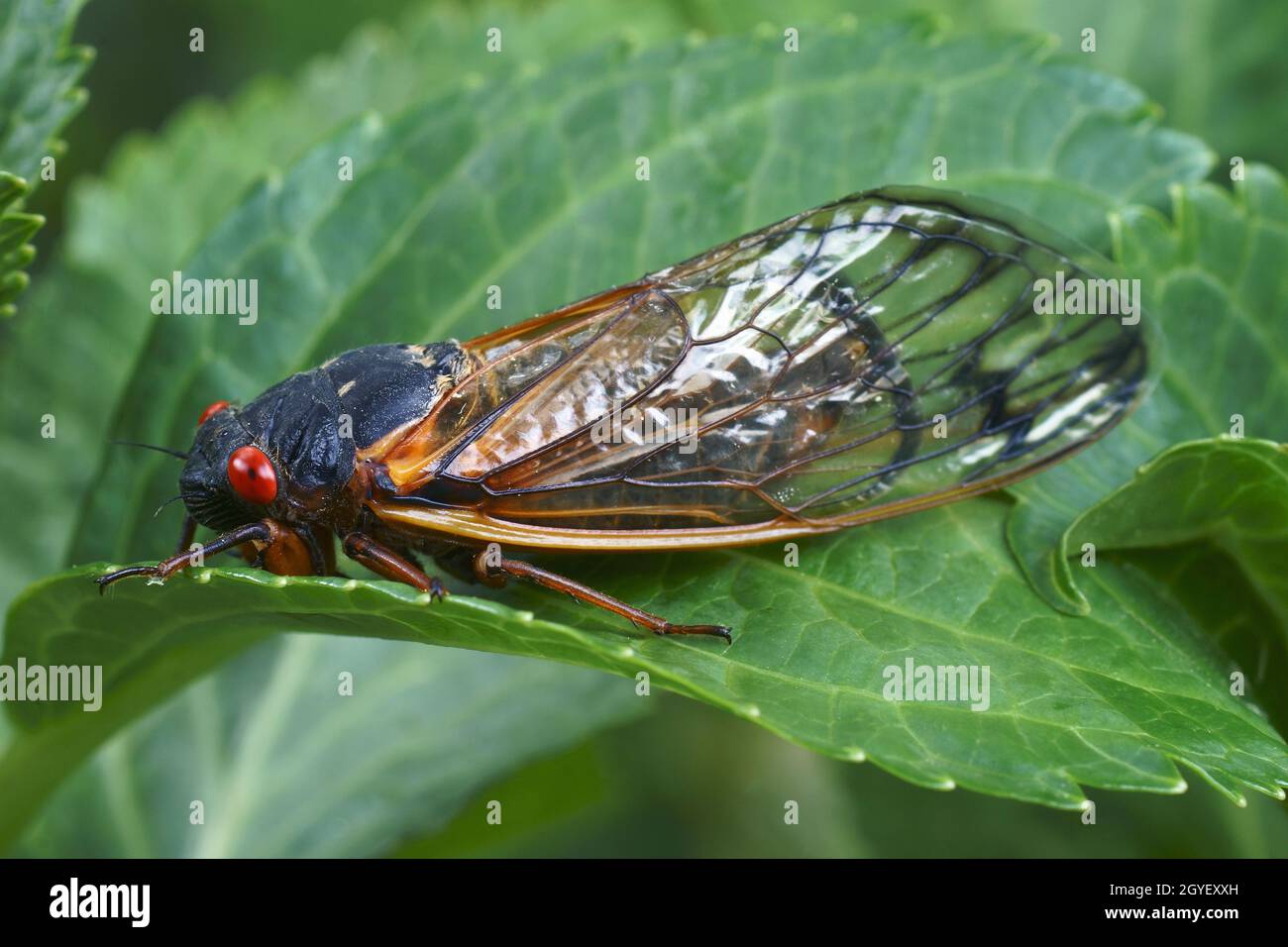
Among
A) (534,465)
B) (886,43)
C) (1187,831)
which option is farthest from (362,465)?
(1187,831)

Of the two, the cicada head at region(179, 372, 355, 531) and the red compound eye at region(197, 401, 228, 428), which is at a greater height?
the red compound eye at region(197, 401, 228, 428)

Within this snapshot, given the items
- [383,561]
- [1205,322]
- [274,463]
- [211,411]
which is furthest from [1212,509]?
[211,411]

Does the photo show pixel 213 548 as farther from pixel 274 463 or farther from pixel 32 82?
pixel 32 82

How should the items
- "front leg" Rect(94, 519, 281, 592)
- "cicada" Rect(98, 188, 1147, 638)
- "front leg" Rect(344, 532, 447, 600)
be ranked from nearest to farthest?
"front leg" Rect(94, 519, 281, 592) < "front leg" Rect(344, 532, 447, 600) < "cicada" Rect(98, 188, 1147, 638)

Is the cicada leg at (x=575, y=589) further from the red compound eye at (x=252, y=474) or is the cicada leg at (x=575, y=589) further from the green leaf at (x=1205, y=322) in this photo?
the green leaf at (x=1205, y=322)

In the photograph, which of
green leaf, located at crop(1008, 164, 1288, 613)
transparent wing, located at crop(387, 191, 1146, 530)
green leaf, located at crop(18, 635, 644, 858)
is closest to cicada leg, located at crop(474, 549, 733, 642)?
transparent wing, located at crop(387, 191, 1146, 530)

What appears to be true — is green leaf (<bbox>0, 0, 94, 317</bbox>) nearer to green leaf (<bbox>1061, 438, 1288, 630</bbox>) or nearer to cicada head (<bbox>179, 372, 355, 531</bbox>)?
cicada head (<bbox>179, 372, 355, 531</bbox>)
